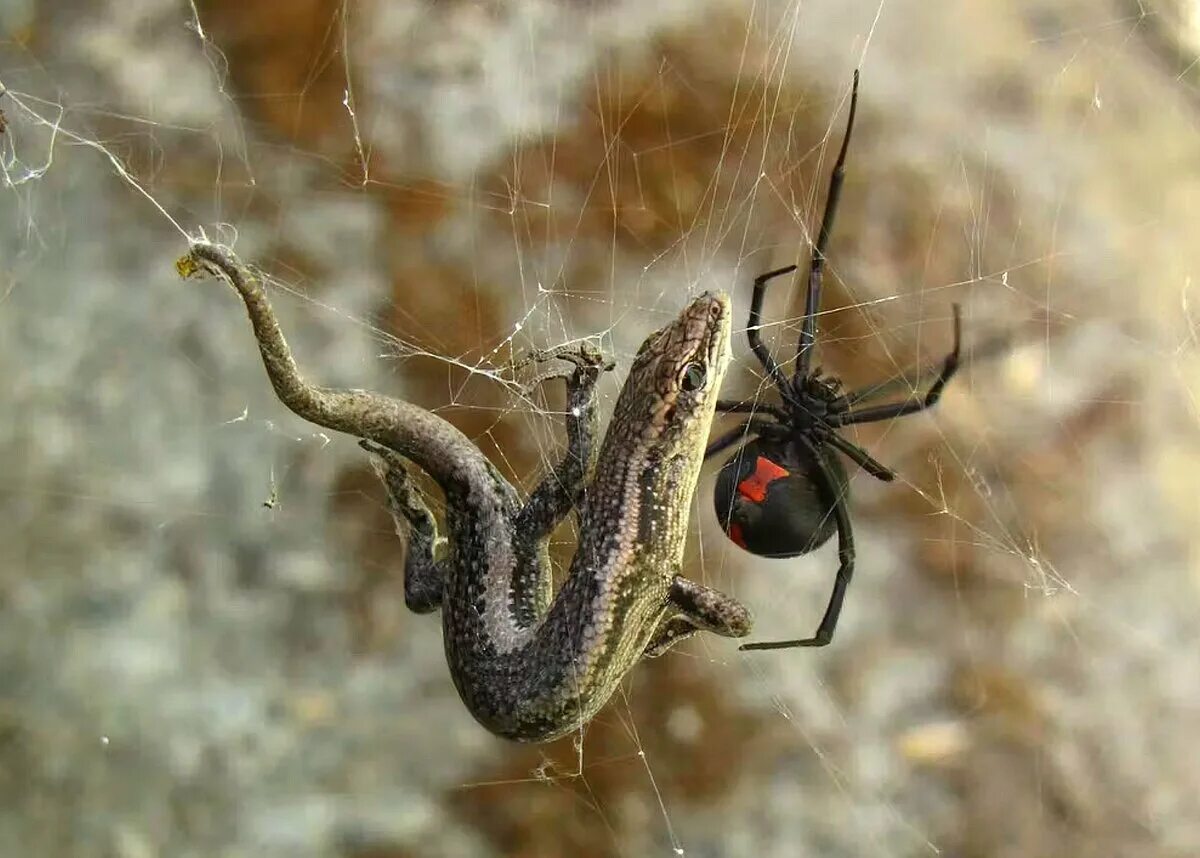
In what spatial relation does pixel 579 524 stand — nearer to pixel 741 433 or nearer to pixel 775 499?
pixel 775 499

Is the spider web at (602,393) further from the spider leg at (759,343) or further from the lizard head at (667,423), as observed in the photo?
the lizard head at (667,423)

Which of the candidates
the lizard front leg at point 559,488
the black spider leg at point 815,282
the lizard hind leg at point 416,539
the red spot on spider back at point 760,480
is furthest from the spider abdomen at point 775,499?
the lizard hind leg at point 416,539

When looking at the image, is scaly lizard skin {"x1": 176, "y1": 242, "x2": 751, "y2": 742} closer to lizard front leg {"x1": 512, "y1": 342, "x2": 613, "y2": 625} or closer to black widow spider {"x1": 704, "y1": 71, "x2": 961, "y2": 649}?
lizard front leg {"x1": 512, "y1": 342, "x2": 613, "y2": 625}

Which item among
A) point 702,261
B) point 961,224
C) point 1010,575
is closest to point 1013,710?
point 1010,575

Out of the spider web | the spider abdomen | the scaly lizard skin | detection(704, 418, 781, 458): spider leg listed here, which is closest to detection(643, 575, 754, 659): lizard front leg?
the scaly lizard skin

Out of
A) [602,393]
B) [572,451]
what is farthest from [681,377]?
[602,393]

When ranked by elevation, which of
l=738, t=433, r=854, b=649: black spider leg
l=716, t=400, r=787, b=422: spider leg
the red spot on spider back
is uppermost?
l=716, t=400, r=787, b=422: spider leg

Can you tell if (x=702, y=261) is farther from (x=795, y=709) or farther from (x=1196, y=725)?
(x=1196, y=725)
